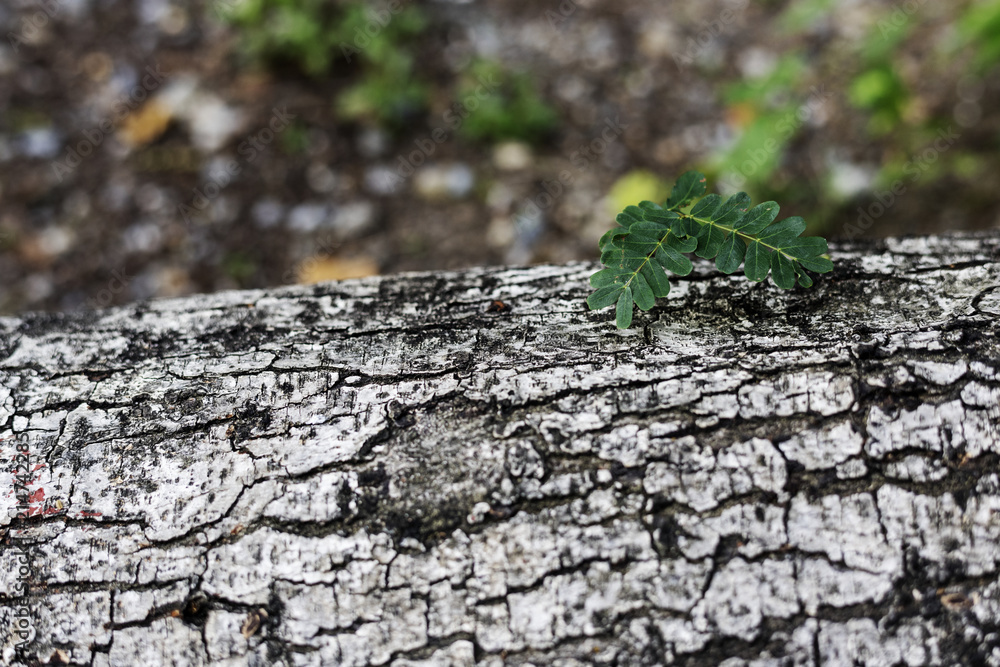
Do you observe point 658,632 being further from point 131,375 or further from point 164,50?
point 164,50

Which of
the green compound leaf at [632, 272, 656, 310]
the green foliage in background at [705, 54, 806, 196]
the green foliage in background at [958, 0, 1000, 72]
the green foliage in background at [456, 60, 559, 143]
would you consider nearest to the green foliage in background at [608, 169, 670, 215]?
the green foliage in background at [705, 54, 806, 196]

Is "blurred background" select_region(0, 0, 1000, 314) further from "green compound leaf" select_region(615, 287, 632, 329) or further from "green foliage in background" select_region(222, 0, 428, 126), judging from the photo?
"green compound leaf" select_region(615, 287, 632, 329)

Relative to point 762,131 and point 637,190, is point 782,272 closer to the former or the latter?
point 762,131

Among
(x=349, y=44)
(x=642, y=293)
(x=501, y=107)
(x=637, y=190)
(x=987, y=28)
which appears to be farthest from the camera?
(x=349, y=44)

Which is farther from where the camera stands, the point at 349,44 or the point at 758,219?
the point at 349,44

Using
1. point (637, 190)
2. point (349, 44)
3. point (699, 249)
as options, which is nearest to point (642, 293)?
point (699, 249)

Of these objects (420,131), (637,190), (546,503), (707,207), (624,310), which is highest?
(420,131)
